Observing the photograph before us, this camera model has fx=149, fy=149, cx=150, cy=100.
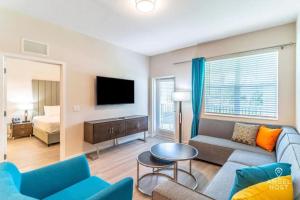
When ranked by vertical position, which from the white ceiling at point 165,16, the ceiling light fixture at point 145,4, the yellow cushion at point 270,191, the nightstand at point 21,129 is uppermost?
the white ceiling at point 165,16

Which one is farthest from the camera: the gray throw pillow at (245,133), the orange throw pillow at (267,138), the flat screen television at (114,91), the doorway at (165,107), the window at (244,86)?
the doorway at (165,107)

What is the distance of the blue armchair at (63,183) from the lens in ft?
3.57

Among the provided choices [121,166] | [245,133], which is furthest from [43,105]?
[245,133]

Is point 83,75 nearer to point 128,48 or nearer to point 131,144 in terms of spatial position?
point 128,48

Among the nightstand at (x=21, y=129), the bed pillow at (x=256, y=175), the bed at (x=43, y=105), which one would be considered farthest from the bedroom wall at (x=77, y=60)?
the bed pillow at (x=256, y=175)

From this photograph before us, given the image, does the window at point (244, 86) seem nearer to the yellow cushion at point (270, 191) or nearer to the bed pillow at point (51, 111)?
the yellow cushion at point (270, 191)

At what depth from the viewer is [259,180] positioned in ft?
3.45

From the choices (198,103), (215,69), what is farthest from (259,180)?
(215,69)

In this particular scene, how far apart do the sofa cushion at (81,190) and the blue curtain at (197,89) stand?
282cm

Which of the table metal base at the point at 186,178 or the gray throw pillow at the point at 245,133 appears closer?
the table metal base at the point at 186,178

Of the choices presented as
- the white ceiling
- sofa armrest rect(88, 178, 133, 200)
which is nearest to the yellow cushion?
sofa armrest rect(88, 178, 133, 200)

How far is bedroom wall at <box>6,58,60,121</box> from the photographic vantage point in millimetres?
4973

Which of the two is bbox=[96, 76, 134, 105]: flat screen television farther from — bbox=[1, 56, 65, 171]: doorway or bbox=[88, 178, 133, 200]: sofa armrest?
bbox=[88, 178, 133, 200]: sofa armrest

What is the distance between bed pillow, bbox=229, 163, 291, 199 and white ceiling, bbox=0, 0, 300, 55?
220cm
